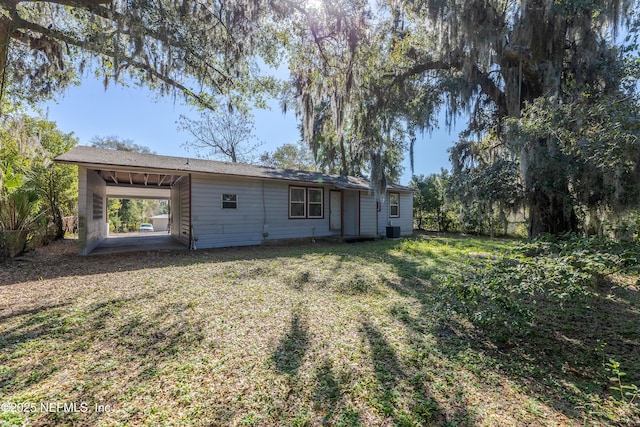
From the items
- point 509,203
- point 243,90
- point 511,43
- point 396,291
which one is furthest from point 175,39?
point 509,203

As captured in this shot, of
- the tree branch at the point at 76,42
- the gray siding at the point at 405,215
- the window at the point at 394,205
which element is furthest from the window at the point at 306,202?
the tree branch at the point at 76,42

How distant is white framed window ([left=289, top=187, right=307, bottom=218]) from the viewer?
10.6m

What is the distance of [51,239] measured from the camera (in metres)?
9.27

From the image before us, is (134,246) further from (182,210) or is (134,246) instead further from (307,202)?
(307,202)

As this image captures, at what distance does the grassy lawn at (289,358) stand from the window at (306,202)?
6220mm

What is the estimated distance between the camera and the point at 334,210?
12008mm

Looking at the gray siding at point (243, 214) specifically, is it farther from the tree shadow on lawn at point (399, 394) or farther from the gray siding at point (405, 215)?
the tree shadow on lawn at point (399, 394)

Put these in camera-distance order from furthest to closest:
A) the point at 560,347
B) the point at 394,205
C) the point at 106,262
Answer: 1. the point at 394,205
2. the point at 106,262
3. the point at 560,347

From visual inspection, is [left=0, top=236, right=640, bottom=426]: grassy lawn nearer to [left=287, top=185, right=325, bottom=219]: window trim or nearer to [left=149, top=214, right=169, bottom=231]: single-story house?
[left=287, top=185, right=325, bottom=219]: window trim

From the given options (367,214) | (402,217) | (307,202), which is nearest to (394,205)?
(402,217)

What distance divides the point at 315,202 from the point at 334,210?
3.82 ft

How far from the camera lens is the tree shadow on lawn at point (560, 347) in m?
2.17

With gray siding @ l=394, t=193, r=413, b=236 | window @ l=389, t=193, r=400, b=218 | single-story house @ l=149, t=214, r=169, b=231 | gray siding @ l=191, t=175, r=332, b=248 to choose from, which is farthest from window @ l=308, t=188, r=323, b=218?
single-story house @ l=149, t=214, r=169, b=231

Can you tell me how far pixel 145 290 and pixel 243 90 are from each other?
8.47 meters
